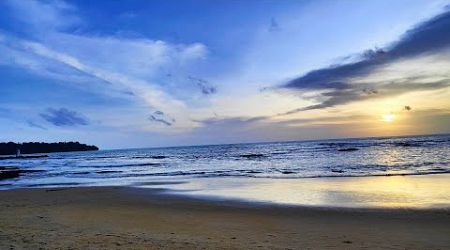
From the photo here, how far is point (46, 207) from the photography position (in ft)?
51.6

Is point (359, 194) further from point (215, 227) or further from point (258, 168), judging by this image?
point (258, 168)

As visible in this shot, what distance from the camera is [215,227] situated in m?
11.0

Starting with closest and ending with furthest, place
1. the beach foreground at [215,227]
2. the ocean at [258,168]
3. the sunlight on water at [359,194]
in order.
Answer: the beach foreground at [215,227] < the sunlight on water at [359,194] < the ocean at [258,168]

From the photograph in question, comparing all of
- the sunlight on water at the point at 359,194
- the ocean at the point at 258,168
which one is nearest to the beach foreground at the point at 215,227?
the sunlight on water at the point at 359,194

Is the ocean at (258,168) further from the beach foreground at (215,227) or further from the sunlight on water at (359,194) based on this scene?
the beach foreground at (215,227)

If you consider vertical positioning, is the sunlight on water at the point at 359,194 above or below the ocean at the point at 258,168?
below

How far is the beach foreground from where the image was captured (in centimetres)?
868

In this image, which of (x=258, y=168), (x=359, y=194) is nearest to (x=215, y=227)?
(x=359, y=194)

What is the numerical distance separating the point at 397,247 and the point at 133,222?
24.7 ft

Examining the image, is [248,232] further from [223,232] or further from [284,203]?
[284,203]

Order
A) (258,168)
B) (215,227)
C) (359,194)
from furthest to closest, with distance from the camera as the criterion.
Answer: (258,168) < (359,194) < (215,227)

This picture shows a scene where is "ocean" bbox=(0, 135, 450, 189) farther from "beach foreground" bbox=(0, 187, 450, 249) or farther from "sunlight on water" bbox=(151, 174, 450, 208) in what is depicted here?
"beach foreground" bbox=(0, 187, 450, 249)

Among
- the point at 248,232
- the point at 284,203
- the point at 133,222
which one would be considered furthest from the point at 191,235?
the point at 284,203

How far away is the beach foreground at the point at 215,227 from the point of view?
868 cm
